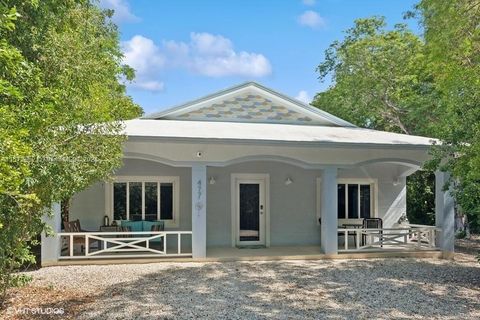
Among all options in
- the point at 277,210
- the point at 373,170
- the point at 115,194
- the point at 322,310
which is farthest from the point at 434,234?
the point at 115,194

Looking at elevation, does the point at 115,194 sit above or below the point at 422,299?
above

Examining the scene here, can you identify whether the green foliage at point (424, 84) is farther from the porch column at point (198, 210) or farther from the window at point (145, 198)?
the window at point (145, 198)

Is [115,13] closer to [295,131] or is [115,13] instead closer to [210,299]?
[295,131]

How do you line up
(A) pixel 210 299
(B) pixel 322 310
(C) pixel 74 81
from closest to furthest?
(B) pixel 322 310, (A) pixel 210 299, (C) pixel 74 81

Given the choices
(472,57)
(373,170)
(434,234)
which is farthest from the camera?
(373,170)

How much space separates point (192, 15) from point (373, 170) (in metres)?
11.0

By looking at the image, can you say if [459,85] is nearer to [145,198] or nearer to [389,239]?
[389,239]

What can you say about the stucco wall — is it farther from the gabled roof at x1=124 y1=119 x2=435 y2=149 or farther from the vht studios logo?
the vht studios logo

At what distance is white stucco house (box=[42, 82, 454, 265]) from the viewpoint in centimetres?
1129

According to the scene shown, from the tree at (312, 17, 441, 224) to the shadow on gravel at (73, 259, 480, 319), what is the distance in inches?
396

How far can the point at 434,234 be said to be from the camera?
12.9m

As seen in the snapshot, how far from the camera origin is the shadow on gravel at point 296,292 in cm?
696

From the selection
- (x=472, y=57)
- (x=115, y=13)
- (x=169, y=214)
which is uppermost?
(x=115, y=13)

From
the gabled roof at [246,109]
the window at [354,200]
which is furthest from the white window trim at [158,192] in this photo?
the window at [354,200]
